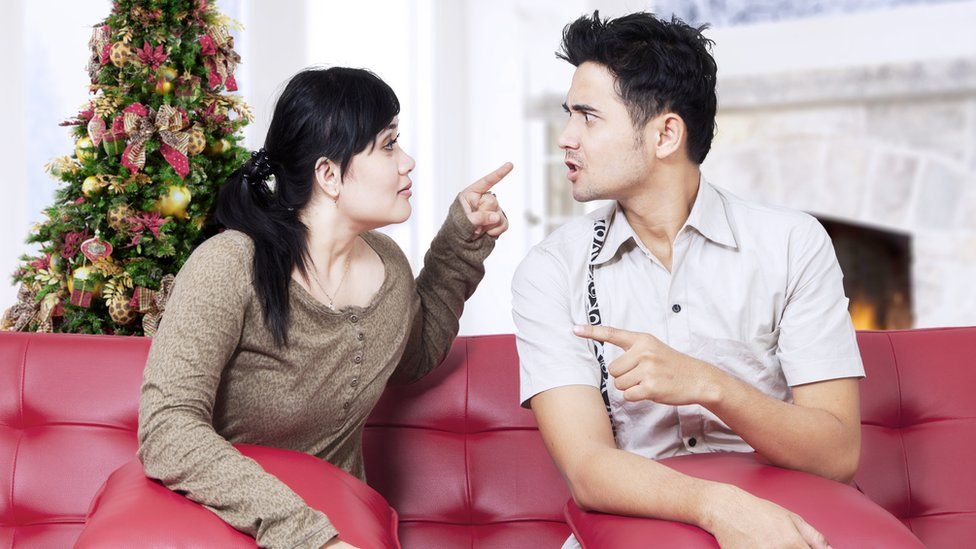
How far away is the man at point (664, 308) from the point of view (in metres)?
1.42

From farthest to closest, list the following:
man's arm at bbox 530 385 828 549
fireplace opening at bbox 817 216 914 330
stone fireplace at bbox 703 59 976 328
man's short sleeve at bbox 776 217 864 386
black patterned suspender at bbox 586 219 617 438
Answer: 1. fireplace opening at bbox 817 216 914 330
2. stone fireplace at bbox 703 59 976 328
3. black patterned suspender at bbox 586 219 617 438
4. man's short sleeve at bbox 776 217 864 386
5. man's arm at bbox 530 385 828 549

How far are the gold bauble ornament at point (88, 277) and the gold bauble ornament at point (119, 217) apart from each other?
0.10m

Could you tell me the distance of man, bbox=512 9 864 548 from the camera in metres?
1.42

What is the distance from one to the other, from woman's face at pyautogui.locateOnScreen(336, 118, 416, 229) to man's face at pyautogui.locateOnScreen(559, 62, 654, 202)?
0.30 meters

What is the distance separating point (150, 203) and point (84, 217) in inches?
6.1

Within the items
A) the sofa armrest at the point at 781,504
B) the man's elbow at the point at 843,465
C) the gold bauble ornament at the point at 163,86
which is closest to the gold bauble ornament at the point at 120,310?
the gold bauble ornament at the point at 163,86

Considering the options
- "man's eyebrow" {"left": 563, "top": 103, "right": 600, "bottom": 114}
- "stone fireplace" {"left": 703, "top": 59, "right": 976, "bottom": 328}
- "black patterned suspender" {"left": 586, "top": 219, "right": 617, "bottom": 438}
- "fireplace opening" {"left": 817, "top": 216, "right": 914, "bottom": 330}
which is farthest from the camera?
"fireplace opening" {"left": 817, "top": 216, "right": 914, "bottom": 330}

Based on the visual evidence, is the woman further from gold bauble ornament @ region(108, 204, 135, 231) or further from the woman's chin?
gold bauble ornament @ region(108, 204, 135, 231)

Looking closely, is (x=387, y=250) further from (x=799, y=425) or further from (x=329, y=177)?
(x=799, y=425)

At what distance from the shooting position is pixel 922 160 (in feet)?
14.8

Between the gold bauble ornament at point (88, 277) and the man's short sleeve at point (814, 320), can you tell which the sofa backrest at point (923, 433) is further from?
the gold bauble ornament at point (88, 277)

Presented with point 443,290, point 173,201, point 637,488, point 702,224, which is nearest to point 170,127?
point 173,201

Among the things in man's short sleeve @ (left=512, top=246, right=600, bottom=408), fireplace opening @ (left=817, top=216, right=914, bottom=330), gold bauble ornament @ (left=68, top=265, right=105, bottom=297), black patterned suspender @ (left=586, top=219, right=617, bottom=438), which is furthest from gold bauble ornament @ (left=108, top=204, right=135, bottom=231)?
fireplace opening @ (left=817, top=216, right=914, bottom=330)

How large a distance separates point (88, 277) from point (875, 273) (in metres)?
3.77
